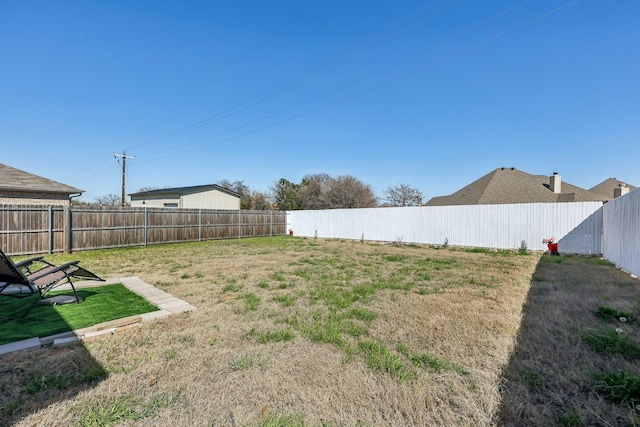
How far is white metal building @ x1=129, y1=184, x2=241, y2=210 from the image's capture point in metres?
20.9

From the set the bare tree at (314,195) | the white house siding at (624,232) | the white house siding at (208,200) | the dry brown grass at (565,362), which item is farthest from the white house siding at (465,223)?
the bare tree at (314,195)

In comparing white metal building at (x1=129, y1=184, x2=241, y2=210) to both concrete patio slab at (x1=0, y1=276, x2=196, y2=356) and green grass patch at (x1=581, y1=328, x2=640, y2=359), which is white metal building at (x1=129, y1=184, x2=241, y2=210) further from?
green grass patch at (x1=581, y1=328, x2=640, y2=359)

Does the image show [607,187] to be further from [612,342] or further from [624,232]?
[612,342]

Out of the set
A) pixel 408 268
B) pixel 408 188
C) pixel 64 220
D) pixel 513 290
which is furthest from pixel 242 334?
pixel 408 188

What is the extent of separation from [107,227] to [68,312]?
30.7 feet

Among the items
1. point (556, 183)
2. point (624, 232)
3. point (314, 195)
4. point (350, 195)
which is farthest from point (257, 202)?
point (624, 232)

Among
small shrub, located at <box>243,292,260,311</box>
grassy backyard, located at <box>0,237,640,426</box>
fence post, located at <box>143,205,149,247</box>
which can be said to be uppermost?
fence post, located at <box>143,205,149,247</box>

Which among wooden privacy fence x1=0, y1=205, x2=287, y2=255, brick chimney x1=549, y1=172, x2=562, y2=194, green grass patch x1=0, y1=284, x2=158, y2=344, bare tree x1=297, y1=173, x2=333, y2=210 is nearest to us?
green grass patch x1=0, y1=284, x2=158, y2=344

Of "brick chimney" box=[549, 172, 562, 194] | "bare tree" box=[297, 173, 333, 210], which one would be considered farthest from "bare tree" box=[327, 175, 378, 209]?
"brick chimney" box=[549, 172, 562, 194]

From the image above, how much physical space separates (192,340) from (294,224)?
16.2 meters

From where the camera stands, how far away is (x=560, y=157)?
1964 cm

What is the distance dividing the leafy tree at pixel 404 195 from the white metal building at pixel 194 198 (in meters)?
14.9

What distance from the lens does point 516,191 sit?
2030 cm

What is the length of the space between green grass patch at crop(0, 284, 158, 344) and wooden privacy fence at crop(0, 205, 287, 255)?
23.1 ft
